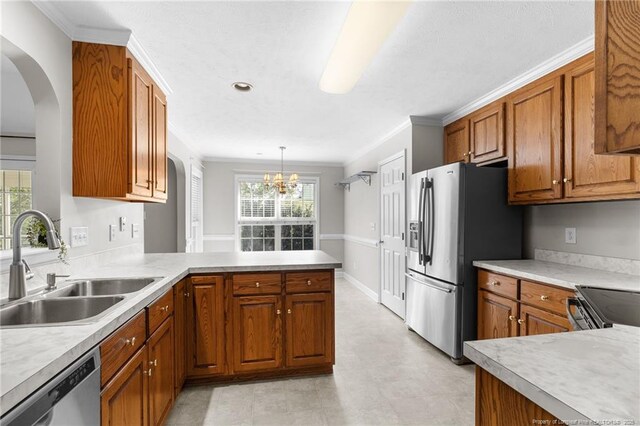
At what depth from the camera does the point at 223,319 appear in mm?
2350

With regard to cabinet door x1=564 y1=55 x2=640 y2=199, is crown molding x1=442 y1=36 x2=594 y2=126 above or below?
above

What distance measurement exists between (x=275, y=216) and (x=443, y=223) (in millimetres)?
4249

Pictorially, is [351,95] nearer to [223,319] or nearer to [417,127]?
[417,127]

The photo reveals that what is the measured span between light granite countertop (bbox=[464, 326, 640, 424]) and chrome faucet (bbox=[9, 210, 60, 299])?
5.70 feet

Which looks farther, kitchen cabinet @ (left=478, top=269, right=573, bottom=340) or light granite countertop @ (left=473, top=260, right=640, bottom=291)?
kitchen cabinet @ (left=478, top=269, right=573, bottom=340)

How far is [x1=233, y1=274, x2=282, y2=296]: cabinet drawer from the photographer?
2.37m

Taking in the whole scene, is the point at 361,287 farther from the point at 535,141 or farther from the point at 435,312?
the point at 535,141

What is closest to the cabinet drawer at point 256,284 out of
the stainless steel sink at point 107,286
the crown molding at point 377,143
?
the stainless steel sink at point 107,286

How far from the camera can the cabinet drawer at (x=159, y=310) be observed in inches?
64.6

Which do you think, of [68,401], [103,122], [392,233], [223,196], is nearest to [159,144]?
[103,122]

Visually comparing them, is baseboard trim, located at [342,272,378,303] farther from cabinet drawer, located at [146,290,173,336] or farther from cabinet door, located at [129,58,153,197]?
cabinet door, located at [129,58,153,197]

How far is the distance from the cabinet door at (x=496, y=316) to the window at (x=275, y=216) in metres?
4.31

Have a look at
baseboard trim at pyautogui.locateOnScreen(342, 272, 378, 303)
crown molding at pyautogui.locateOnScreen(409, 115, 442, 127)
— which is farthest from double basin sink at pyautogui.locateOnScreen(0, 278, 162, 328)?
baseboard trim at pyautogui.locateOnScreen(342, 272, 378, 303)

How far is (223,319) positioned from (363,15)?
2.18 m
